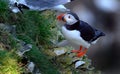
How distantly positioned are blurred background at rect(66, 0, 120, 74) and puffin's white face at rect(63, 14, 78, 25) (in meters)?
3.98

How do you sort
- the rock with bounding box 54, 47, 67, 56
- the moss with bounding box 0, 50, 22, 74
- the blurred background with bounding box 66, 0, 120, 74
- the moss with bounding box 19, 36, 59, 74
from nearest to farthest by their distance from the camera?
the moss with bounding box 0, 50, 22, 74 → the moss with bounding box 19, 36, 59, 74 → the rock with bounding box 54, 47, 67, 56 → the blurred background with bounding box 66, 0, 120, 74

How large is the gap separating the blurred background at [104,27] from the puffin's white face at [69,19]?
3.98 meters

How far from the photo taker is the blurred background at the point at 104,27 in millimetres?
10203

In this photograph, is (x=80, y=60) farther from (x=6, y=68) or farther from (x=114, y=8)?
(x=114, y=8)

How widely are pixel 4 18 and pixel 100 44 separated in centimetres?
475

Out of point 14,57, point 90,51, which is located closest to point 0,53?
point 14,57

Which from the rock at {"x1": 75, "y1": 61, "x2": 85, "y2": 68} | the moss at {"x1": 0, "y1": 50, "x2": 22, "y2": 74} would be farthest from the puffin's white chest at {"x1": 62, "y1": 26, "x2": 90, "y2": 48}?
the moss at {"x1": 0, "y1": 50, "x2": 22, "y2": 74}

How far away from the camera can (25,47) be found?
5.52m

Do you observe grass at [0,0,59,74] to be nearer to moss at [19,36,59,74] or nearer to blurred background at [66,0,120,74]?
moss at [19,36,59,74]

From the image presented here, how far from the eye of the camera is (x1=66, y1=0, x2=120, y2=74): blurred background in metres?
10.2

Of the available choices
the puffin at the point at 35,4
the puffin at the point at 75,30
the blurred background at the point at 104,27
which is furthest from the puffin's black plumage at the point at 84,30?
the blurred background at the point at 104,27

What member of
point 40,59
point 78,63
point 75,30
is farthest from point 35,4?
point 78,63

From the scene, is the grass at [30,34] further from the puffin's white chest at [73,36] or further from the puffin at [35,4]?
the puffin's white chest at [73,36]

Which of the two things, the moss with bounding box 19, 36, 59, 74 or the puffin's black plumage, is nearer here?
the moss with bounding box 19, 36, 59, 74
